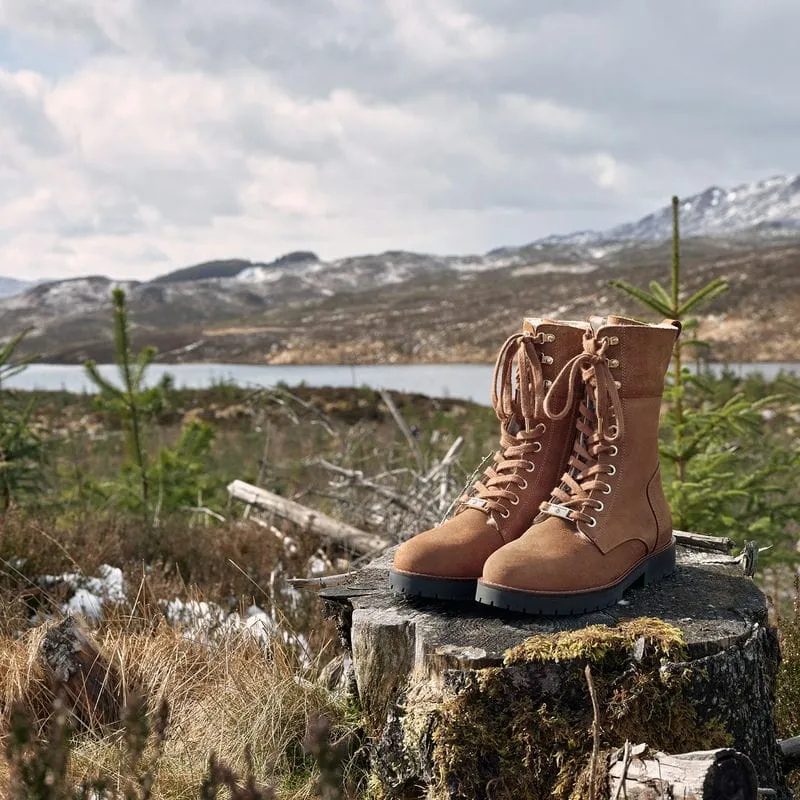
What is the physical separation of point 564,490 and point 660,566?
1.40 ft

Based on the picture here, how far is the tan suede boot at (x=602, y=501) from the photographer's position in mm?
2025

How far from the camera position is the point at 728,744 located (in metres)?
1.91

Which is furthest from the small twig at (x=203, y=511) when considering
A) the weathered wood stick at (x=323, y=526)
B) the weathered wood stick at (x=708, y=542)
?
the weathered wood stick at (x=708, y=542)

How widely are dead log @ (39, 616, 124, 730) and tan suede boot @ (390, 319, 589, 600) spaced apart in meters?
1.10

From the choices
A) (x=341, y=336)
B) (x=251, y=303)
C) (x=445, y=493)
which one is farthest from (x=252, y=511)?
(x=251, y=303)

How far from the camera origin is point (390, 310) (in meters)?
77.5

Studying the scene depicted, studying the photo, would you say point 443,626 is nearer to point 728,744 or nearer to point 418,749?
point 418,749

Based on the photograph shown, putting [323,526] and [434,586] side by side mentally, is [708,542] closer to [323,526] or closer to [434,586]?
[434,586]

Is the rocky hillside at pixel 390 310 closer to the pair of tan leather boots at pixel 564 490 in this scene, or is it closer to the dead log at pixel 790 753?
the pair of tan leather boots at pixel 564 490

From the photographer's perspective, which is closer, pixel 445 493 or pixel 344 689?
pixel 344 689

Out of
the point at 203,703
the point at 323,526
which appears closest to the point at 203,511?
the point at 323,526

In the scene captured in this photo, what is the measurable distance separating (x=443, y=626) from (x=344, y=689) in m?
0.63

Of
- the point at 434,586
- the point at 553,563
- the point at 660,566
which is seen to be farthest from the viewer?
the point at 660,566

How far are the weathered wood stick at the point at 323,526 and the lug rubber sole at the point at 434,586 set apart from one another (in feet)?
9.36
